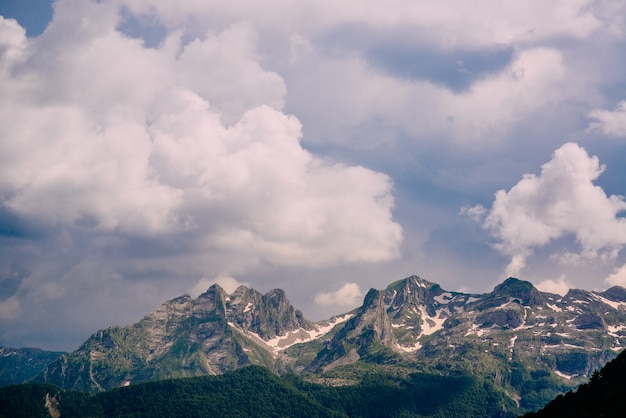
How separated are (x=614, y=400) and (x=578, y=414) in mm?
13101

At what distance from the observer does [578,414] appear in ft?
638

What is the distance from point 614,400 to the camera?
18538 cm
